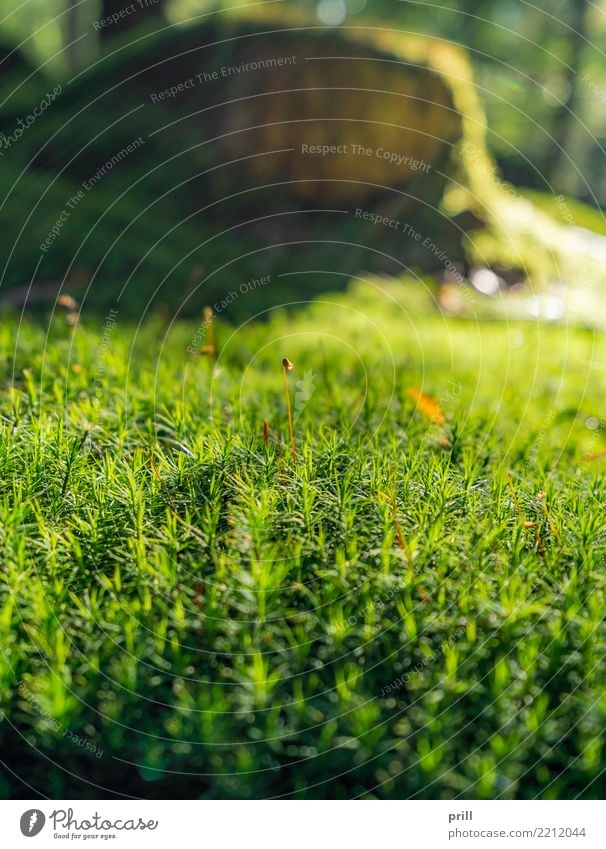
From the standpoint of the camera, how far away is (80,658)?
2.40 m

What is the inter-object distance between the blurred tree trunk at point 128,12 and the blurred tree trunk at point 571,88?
47.7ft

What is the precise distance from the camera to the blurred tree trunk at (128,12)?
31.8ft

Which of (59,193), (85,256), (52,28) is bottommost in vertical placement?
(85,256)

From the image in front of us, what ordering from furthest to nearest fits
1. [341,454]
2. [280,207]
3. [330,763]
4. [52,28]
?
1. [52,28]
2. [280,207]
3. [341,454]
4. [330,763]

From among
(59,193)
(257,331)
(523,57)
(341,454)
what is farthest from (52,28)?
(341,454)

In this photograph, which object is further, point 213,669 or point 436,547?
point 436,547

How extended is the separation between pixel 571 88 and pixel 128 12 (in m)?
23.0

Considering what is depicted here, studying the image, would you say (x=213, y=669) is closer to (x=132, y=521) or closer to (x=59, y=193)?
(x=132, y=521)

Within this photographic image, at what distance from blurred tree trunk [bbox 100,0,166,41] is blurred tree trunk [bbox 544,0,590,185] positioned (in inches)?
573

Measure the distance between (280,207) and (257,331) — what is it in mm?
3062

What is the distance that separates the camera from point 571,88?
92.4ft

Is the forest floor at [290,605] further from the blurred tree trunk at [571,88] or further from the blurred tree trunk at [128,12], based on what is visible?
the blurred tree trunk at [571,88]
